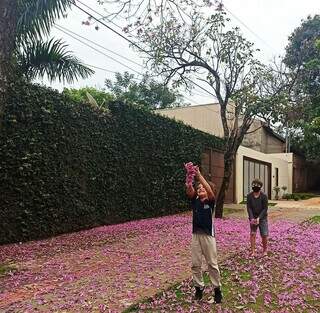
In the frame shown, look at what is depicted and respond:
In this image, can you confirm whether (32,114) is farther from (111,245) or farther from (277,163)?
(277,163)

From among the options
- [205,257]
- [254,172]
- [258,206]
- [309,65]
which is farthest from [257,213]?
[254,172]

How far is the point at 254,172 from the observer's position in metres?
28.0

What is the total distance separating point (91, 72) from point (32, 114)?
2135 mm

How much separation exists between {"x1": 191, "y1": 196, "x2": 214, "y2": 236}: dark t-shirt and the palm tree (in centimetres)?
490

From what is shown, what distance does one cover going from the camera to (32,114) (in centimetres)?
1001

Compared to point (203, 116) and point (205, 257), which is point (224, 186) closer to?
point (205, 257)

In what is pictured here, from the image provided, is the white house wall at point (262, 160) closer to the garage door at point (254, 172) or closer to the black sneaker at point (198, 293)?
the garage door at point (254, 172)

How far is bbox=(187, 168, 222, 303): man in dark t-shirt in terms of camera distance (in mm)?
5453

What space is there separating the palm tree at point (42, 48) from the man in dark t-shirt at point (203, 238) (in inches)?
189

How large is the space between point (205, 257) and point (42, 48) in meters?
7.21

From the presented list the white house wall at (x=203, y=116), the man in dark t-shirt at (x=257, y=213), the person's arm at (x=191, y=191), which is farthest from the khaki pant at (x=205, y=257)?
the white house wall at (x=203, y=116)

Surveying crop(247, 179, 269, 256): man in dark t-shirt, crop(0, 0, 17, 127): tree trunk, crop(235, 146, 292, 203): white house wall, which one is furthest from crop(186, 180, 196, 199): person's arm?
crop(235, 146, 292, 203): white house wall

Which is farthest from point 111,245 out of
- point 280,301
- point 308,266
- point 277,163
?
point 277,163

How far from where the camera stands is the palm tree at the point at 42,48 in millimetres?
8305
